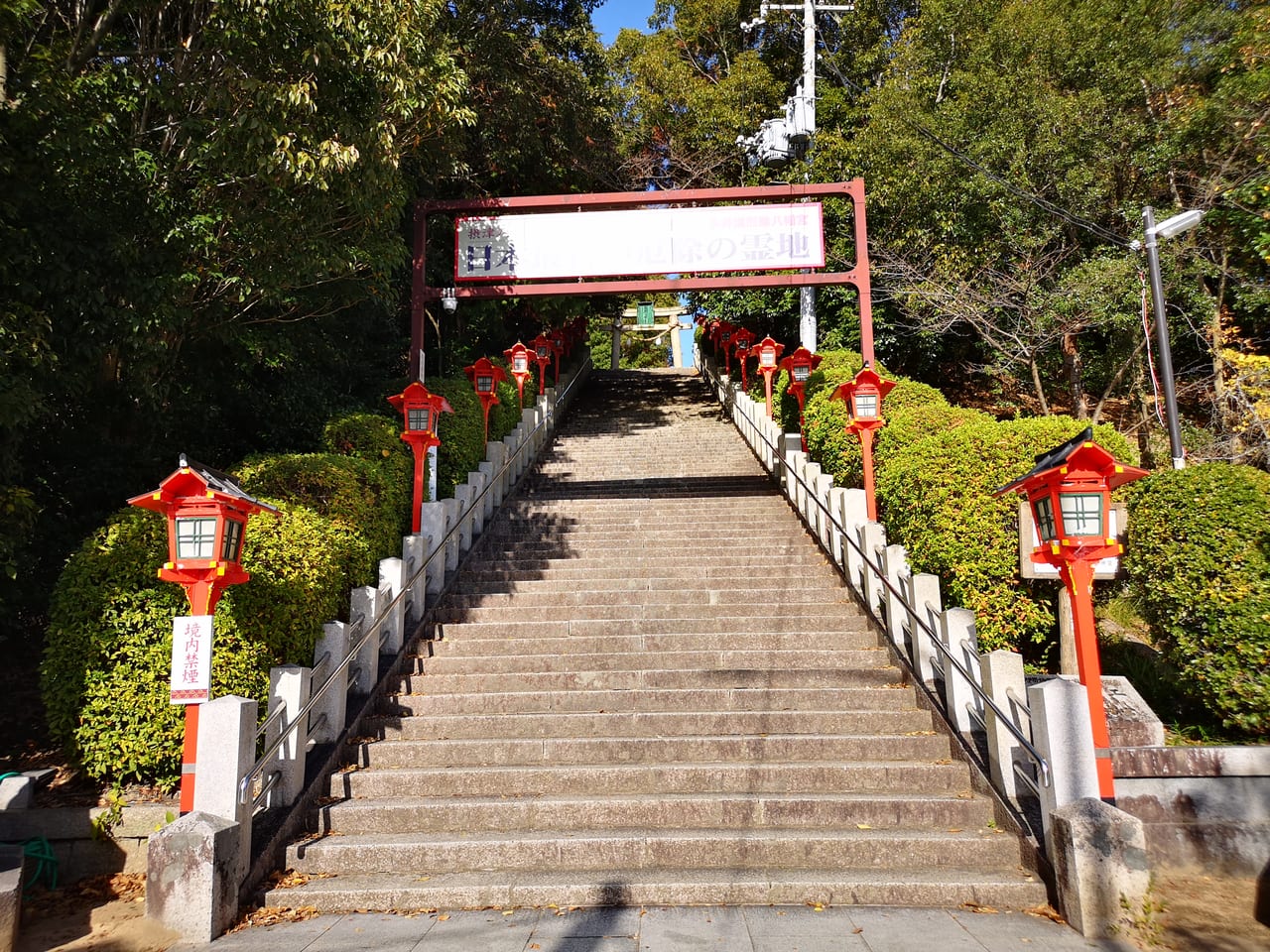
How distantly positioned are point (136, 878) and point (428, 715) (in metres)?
2.31

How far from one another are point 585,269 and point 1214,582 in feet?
25.6

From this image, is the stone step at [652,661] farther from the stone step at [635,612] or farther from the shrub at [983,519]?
the shrub at [983,519]

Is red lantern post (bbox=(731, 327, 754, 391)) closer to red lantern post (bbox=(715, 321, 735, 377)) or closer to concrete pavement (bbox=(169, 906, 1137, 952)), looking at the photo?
red lantern post (bbox=(715, 321, 735, 377))

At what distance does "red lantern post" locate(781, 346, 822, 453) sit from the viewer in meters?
12.7

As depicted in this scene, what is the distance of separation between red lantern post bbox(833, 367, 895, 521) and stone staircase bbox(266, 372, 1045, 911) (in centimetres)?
119

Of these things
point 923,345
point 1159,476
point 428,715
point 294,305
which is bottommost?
point 428,715

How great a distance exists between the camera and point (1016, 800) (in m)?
5.28

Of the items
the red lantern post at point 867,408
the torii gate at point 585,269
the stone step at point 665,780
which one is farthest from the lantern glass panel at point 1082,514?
the torii gate at point 585,269

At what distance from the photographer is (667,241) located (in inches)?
404

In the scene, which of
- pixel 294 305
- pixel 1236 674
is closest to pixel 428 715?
pixel 294 305

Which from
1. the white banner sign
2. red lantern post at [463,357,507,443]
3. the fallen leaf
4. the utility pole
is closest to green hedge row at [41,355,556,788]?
the white banner sign

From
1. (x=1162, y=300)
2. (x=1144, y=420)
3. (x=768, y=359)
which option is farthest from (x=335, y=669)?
(x=1144, y=420)

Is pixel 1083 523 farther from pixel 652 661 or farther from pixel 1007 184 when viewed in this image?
pixel 1007 184

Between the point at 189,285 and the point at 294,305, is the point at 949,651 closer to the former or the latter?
the point at 189,285
